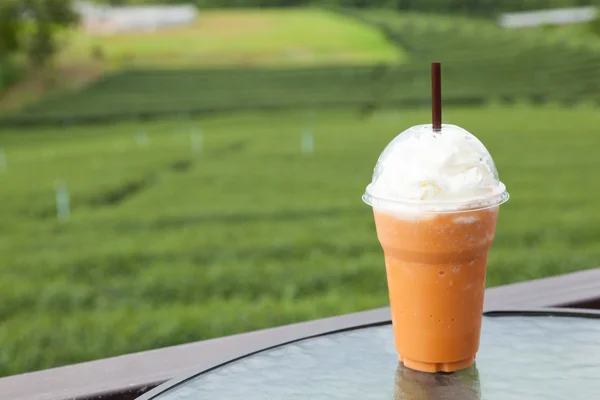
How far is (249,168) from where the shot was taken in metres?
7.59

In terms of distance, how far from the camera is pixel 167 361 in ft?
3.03

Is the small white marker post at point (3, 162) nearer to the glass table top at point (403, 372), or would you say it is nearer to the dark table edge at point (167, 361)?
the dark table edge at point (167, 361)

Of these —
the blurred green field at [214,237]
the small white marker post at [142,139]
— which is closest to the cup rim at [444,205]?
the blurred green field at [214,237]

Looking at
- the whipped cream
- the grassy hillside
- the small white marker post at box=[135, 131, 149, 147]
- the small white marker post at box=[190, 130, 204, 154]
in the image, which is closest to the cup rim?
the whipped cream

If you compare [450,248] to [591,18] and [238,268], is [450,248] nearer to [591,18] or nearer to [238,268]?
[238,268]

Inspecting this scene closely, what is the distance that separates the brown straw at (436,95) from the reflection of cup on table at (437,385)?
242mm

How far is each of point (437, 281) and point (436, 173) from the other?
0.10 meters

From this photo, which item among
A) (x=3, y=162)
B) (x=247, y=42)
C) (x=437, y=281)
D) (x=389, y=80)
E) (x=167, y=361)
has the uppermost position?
(x=247, y=42)

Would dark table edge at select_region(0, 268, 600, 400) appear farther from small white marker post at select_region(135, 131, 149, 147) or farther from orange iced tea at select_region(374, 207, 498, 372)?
small white marker post at select_region(135, 131, 149, 147)

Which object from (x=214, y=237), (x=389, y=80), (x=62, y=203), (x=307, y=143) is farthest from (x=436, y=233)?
(x=389, y=80)

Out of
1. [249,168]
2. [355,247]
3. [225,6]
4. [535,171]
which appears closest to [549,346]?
[355,247]

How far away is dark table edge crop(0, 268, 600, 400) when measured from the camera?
85 cm

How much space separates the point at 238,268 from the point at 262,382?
3143 millimetres

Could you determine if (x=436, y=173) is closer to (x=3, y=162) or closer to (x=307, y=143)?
(x=307, y=143)
